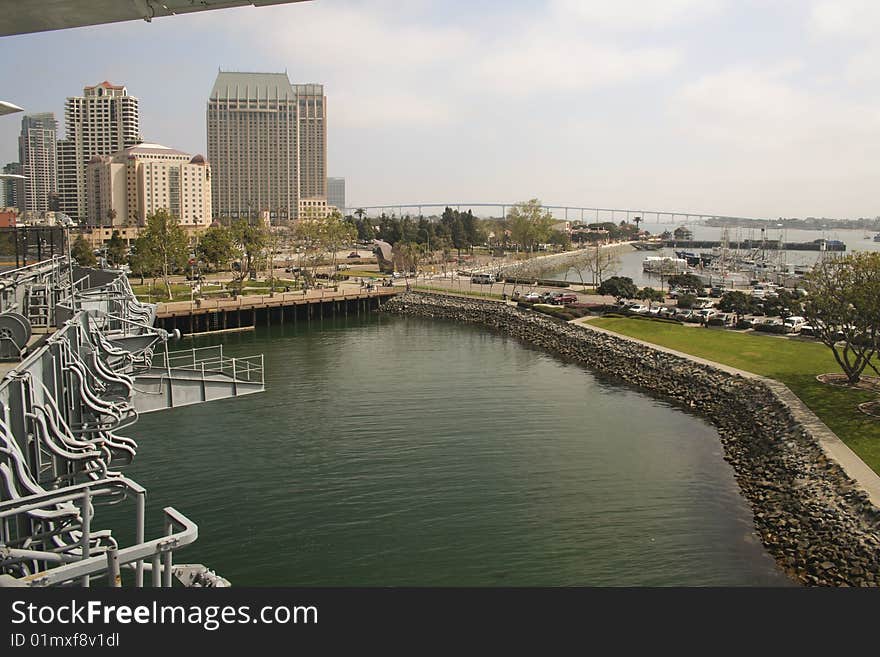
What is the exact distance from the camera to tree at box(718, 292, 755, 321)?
33.3 metres

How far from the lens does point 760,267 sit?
245 feet

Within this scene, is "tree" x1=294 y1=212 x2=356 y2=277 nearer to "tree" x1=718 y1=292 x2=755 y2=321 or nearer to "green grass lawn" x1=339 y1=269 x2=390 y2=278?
"green grass lawn" x1=339 y1=269 x2=390 y2=278

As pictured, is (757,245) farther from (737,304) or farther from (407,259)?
(737,304)

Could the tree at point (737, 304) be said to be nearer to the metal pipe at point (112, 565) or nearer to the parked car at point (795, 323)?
the parked car at point (795, 323)

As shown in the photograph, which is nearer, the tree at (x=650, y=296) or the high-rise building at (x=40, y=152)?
the tree at (x=650, y=296)

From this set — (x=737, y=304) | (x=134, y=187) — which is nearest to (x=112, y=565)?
(x=737, y=304)

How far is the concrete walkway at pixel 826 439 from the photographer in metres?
13.5

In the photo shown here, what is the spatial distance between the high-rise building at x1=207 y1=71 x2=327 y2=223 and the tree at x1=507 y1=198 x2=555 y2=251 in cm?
7394

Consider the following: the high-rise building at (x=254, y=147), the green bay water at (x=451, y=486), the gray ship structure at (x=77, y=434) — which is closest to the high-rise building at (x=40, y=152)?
the high-rise building at (x=254, y=147)

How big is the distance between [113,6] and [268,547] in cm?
861

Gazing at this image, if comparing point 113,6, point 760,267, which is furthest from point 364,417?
point 760,267

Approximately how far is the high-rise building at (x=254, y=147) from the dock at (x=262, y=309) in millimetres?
100448

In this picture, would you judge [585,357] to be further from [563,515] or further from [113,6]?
[113,6]

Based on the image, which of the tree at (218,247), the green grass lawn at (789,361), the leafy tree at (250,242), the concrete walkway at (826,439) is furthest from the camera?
the leafy tree at (250,242)
